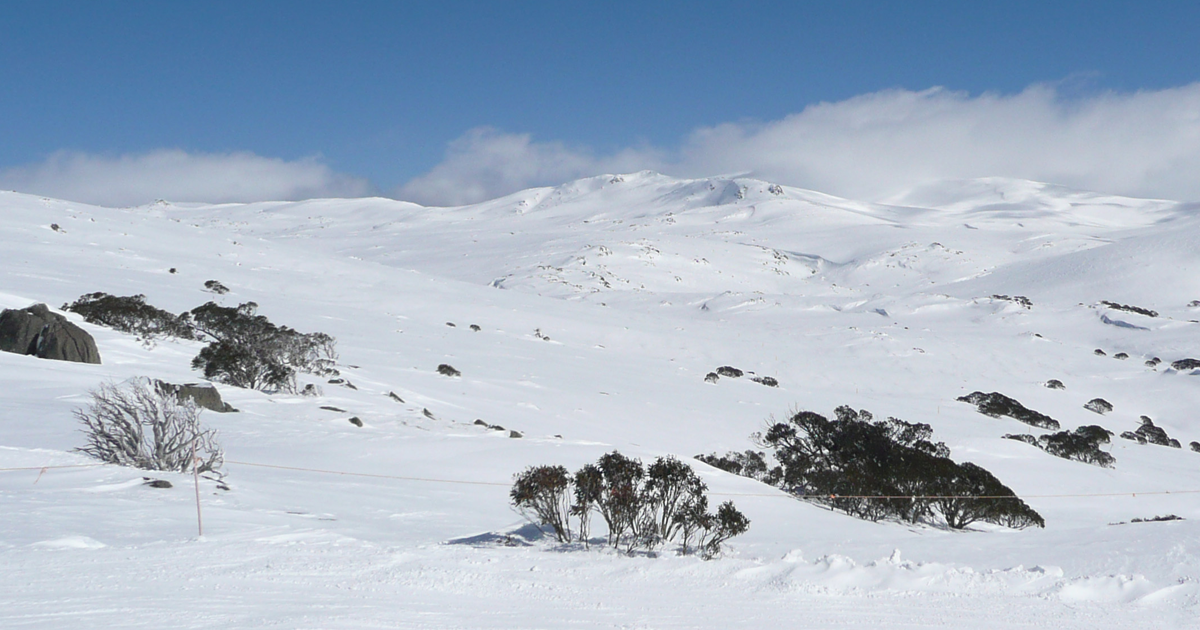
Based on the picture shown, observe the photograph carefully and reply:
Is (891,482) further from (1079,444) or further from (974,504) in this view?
(1079,444)

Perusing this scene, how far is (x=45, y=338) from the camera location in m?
17.1

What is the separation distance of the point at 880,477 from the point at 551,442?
5.66 m

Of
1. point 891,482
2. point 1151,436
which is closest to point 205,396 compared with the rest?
point 891,482

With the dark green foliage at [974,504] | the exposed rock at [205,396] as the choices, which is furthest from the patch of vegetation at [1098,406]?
the exposed rock at [205,396]

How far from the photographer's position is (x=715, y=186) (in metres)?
167

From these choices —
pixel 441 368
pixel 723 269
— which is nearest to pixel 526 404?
pixel 441 368

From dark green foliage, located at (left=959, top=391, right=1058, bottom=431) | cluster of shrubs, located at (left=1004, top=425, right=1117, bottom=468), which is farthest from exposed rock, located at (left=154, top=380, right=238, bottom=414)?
dark green foliage, located at (left=959, top=391, right=1058, bottom=431)

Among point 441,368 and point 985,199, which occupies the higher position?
point 985,199

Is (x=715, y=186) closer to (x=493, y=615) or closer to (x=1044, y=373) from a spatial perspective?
(x=1044, y=373)

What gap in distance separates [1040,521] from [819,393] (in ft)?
55.0

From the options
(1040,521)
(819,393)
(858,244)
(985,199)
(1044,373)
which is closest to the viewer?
(1040,521)

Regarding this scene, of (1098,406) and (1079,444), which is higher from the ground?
(1098,406)

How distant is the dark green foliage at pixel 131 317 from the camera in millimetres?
22344

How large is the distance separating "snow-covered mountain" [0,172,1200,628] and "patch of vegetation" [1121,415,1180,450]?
744 mm
